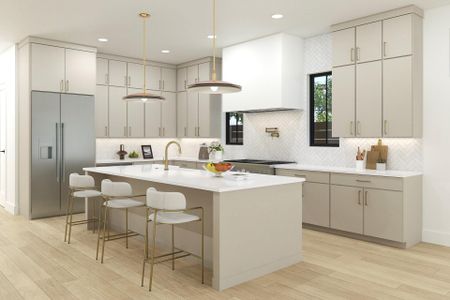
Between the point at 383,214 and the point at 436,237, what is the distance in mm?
792

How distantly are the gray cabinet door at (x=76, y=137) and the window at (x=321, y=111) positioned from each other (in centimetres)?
376

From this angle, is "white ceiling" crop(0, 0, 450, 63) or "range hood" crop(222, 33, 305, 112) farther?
"range hood" crop(222, 33, 305, 112)

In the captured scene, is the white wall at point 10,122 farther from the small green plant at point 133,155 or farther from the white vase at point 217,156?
the white vase at point 217,156

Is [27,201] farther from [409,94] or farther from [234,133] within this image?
[409,94]

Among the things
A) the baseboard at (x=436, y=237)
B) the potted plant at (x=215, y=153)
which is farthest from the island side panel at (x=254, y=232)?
the potted plant at (x=215, y=153)

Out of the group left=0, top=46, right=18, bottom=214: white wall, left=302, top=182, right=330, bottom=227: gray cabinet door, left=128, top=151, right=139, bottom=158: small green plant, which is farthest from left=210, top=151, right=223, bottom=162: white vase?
left=0, top=46, right=18, bottom=214: white wall

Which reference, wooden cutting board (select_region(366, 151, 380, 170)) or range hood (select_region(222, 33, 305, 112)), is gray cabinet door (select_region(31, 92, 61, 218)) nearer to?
range hood (select_region(222, 33, 305, 112))

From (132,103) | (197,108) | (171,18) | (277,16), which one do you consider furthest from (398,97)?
(132,103)

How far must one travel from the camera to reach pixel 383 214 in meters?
4.71

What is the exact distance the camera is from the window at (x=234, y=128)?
7.48 meters

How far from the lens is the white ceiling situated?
4652 mm

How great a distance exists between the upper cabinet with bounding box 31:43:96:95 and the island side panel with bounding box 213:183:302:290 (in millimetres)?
4272

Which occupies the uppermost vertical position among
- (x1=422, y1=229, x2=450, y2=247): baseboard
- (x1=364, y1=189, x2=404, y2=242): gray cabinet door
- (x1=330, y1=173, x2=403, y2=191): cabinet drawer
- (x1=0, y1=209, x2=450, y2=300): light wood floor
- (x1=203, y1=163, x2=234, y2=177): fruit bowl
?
(x1=203, y1=163, x2=234, y2=177): fruit bowl

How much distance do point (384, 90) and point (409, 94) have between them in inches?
12.5
